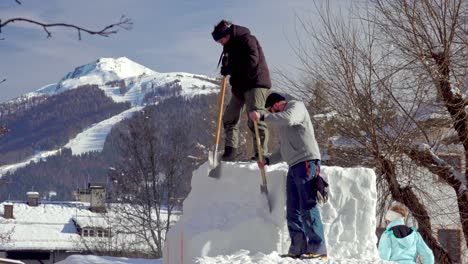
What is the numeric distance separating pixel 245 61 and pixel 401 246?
100 inches

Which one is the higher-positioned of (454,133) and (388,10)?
(388,10)

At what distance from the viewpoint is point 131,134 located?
39656 millimetres

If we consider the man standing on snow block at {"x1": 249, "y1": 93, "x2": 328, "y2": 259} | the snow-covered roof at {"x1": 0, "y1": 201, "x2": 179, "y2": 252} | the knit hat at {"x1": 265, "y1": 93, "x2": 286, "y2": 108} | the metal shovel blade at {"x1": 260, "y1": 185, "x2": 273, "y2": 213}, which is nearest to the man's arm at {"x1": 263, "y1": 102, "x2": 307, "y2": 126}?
the man standing on snow block at {"x1": 249, "y1": 93, "x2": 328, "y2": 259}

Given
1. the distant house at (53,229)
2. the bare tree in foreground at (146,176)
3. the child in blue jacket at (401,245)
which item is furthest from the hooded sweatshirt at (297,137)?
the distant house at (53,229)

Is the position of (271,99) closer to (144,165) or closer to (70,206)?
(144,165)

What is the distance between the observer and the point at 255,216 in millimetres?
8445

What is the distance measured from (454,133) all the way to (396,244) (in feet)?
23.7

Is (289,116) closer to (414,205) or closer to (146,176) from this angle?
(414,205)

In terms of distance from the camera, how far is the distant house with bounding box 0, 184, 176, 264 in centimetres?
5226

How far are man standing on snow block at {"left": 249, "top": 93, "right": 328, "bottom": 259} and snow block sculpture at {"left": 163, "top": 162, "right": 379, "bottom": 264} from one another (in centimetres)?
30

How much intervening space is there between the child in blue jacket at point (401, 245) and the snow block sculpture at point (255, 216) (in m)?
0.21

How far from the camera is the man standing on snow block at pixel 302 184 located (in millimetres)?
7988

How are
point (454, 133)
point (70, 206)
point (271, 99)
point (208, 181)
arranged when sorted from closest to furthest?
point (271, 99) < point (208, 181) < point (454, 133) < point (70, 206)

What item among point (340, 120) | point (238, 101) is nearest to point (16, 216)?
point (340, 120)
